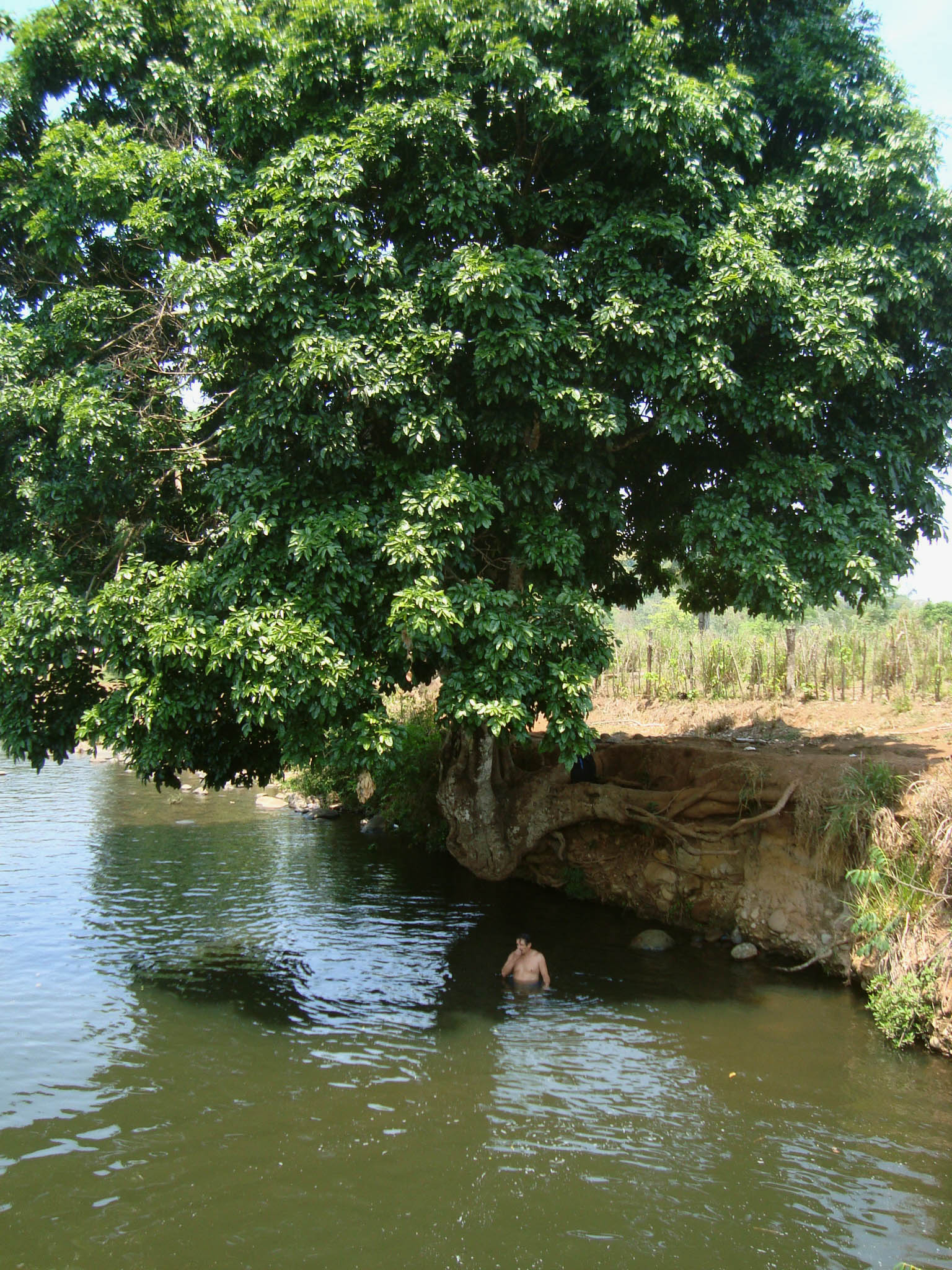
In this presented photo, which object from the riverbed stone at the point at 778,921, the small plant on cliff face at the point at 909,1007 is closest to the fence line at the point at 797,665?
the riverbed stone at the point at 778,921

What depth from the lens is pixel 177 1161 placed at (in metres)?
7.50

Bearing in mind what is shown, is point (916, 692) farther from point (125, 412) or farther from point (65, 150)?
point (65, 150)

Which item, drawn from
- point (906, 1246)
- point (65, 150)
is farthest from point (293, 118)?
point (906, 1246)

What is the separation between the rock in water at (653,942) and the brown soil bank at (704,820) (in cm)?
66

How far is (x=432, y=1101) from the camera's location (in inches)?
338

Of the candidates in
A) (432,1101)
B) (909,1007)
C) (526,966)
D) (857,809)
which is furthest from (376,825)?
(909,1007)

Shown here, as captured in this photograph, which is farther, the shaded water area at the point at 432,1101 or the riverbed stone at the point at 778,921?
the riverbed stone at the point at 778,921

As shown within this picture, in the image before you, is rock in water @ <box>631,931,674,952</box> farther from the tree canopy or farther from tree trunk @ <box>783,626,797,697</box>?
tree trunk @ <box>783,626,797,697</box>

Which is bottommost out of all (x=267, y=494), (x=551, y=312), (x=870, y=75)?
(x=267, y=494)

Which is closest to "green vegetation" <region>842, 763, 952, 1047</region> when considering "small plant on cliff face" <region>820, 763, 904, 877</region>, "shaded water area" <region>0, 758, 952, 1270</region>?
"small plant on cliff face" <region>820, 763, 904, 877</region>

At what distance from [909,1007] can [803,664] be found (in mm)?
10976

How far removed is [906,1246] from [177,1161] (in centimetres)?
571

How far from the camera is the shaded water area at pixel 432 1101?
6668mm

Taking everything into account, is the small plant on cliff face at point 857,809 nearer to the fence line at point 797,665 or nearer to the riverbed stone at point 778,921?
the riverbed stone at point 778,921
